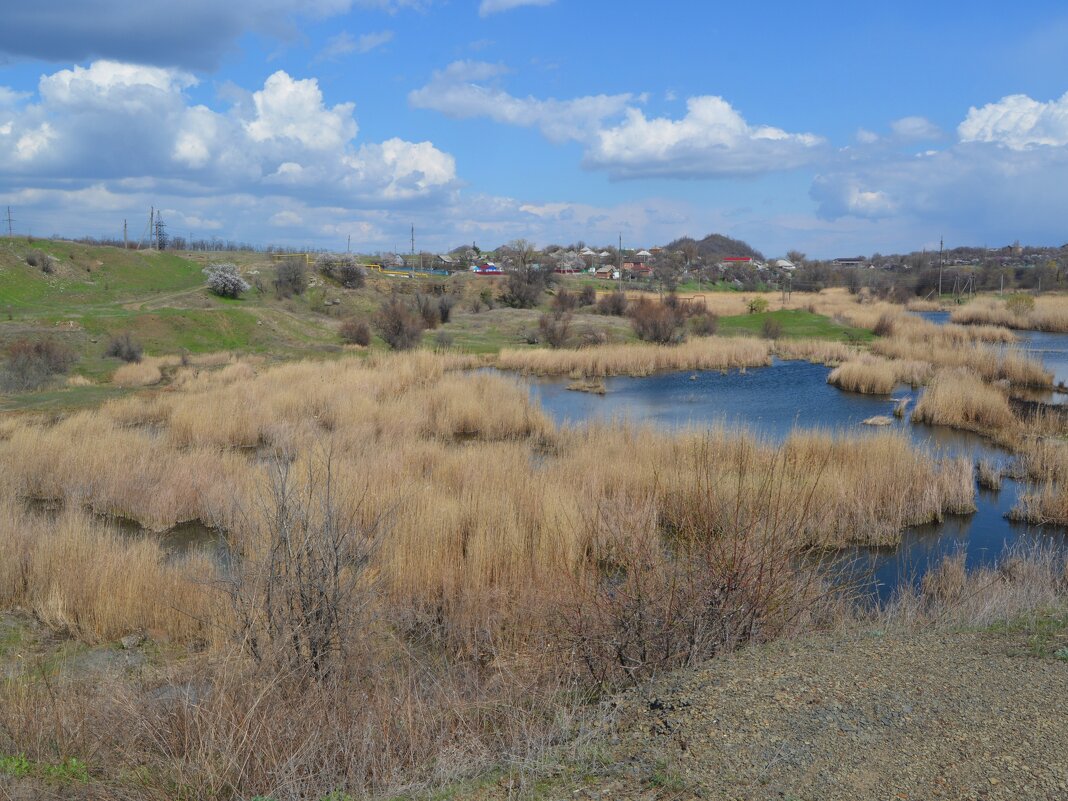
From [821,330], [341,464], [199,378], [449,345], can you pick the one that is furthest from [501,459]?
[821,330]

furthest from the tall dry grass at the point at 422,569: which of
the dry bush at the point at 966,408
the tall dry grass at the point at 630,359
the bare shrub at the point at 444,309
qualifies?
the bare shrub at the point at 444,309

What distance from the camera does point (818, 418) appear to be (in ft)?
64.5

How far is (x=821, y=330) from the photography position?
41.4 meters

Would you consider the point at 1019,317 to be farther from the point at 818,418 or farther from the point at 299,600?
the point at 299,600

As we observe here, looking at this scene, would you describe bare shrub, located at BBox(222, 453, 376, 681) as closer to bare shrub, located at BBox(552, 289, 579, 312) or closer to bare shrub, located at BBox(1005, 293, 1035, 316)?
bare shrub, located at BBox(552, 289, 579, 312)

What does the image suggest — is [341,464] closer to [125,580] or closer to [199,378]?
[125,580]

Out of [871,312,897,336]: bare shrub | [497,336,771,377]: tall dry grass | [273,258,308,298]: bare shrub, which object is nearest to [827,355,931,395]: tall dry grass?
→ [497,336,771,377]: tall dry grass

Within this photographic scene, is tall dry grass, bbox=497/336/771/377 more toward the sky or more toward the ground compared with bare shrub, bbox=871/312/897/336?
more toward the ground

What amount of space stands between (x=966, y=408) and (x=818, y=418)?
3256 millimetres

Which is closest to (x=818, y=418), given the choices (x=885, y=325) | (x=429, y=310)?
(x=885, y=325)

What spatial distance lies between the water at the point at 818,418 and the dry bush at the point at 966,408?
0.39 m

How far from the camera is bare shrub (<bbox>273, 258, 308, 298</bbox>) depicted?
4597 centimetres

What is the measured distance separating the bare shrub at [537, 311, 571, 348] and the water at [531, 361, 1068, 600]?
8.04 meters

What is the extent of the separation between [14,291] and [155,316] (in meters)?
10.9
